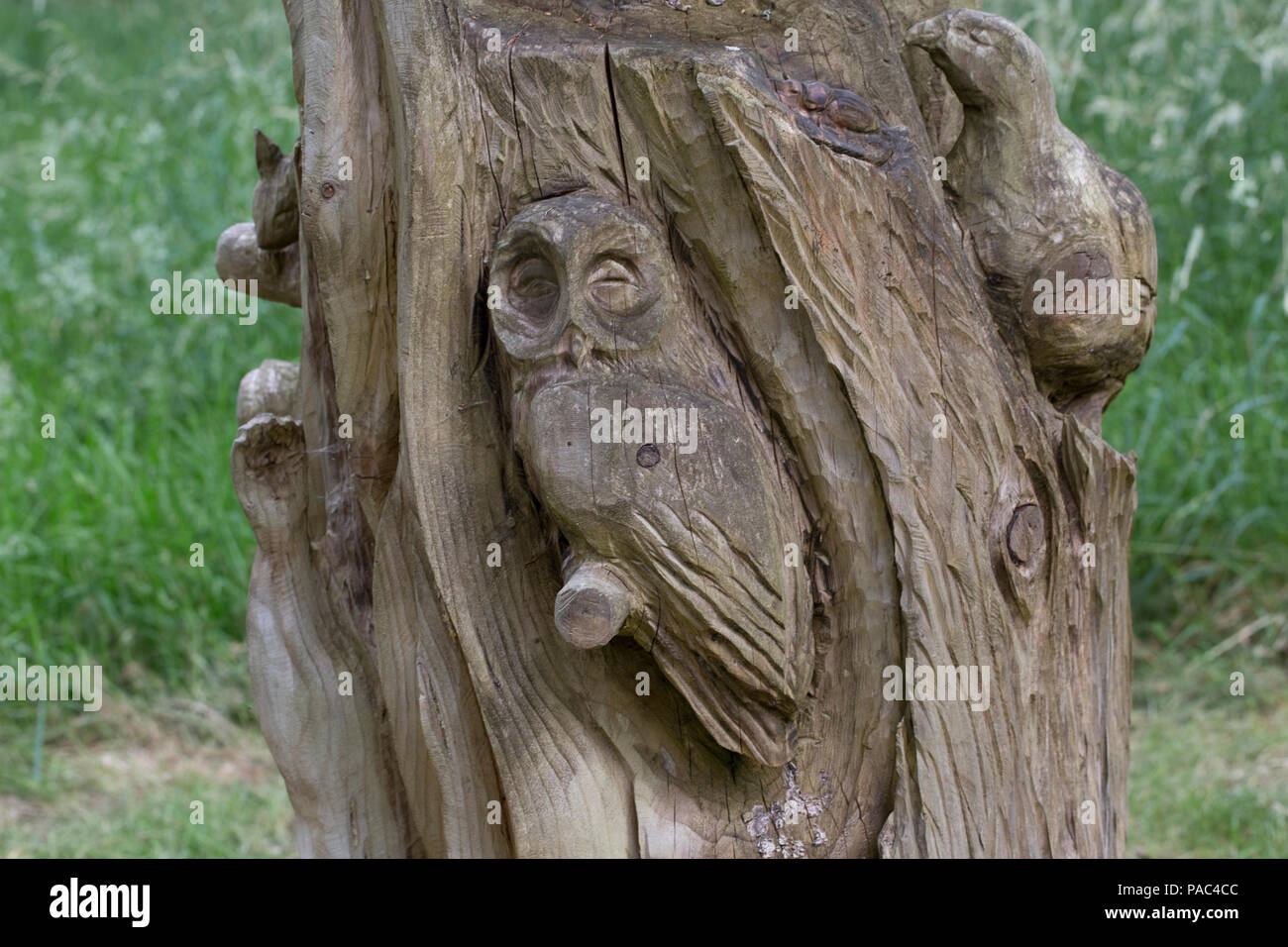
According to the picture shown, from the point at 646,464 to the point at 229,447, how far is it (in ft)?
10.1

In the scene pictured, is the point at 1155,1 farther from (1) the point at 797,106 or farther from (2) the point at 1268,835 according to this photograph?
(1) the point at 797,106

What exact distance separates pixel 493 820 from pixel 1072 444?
1.03 m

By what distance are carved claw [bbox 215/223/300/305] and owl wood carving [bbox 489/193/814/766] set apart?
614 mm

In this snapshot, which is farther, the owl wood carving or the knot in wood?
the knot in wood

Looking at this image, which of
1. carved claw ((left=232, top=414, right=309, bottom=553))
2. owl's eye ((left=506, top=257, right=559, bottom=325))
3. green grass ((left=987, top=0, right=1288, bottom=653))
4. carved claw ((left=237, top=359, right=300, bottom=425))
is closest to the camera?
owl's eye ((left=506, top=257, right=559, bottom=325))

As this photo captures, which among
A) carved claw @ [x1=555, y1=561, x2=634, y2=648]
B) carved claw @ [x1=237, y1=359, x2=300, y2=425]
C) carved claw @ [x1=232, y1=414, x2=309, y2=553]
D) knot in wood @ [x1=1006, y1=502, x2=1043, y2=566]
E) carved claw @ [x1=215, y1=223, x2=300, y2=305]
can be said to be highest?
carved claw @ [x1=215, y1=223, x2=300, y2=305]

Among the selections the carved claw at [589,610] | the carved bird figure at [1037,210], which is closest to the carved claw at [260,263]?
the carved claw at [589,610]

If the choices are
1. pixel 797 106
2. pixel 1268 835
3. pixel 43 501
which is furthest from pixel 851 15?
pixel 43 501

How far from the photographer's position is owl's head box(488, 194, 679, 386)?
6.07ft

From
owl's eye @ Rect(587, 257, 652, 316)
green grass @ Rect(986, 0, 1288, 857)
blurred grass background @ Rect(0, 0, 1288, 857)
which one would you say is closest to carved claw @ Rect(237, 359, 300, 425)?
owl's eye @ Rect(587, 257, 652, 316)

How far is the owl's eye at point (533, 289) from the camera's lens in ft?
6.25

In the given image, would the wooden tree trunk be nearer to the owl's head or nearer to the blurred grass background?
the owl's head

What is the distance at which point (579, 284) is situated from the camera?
6.07ft

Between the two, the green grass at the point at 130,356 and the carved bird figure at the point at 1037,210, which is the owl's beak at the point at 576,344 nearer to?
the carved bird figure at the point at 1037,210
